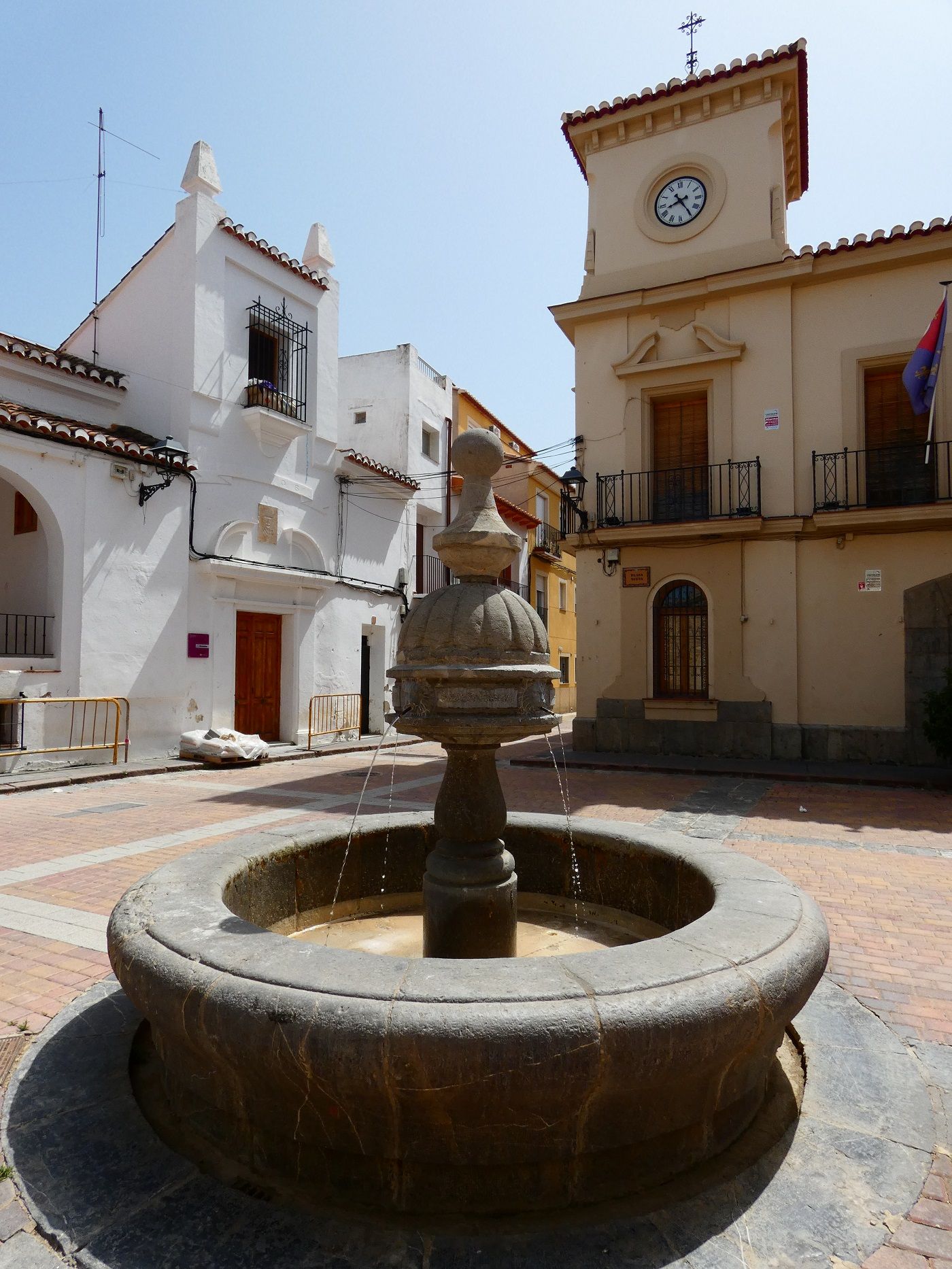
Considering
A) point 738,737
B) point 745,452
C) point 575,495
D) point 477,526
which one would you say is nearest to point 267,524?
point 575,495

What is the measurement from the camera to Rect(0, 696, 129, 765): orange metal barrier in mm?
10859

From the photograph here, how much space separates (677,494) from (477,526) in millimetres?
11839

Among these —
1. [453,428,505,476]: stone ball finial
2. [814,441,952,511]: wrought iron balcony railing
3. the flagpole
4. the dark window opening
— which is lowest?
[453,428,505,476]: stone ball finial

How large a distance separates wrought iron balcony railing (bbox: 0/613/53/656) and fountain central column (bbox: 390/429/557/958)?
10.7 m

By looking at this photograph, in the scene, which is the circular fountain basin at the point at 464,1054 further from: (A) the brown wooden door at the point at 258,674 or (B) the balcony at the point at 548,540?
(B) the balcony at the point at 548,540

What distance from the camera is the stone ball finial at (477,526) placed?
130 inches

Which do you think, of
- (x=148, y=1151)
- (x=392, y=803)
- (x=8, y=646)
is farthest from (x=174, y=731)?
(x=148, y=1151)

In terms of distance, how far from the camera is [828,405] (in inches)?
515

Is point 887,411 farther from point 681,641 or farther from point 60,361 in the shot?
point 60,361

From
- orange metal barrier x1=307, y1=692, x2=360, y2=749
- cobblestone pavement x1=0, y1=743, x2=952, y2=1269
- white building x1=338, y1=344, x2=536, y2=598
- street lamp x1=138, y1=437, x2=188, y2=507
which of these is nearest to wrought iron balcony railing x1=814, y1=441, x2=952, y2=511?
cobblestone pavement x1=0, y1=743, x2=952, y2=1269

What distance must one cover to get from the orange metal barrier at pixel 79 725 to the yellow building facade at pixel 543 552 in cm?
1531

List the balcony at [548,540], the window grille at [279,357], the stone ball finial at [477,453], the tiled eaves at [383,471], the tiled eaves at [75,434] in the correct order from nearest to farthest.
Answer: the stone ball finial at [477,453], the tiled eaves at [75,434], the window grille at [279,357], the tiled eaves at [383,471], the balcony at [548,540]

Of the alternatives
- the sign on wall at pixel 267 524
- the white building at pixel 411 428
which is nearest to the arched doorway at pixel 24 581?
the sign on wall at pixel 267 524

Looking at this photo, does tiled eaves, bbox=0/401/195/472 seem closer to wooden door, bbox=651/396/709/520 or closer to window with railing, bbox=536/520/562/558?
wooden door, bbox=651/396/709/520
